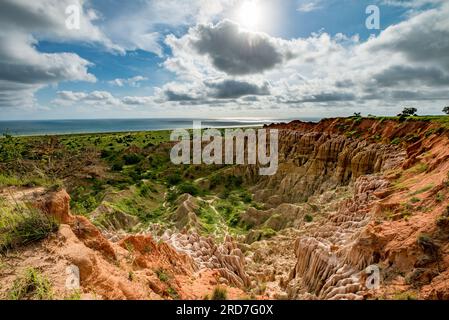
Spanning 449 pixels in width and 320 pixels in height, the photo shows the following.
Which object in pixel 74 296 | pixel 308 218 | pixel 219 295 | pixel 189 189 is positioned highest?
pixel 74 296

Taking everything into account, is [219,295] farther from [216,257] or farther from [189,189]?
[189,189]

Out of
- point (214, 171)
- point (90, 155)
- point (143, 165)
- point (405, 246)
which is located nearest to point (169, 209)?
point (214, 171)

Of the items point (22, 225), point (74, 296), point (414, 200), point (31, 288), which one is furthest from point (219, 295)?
point (414, 200)

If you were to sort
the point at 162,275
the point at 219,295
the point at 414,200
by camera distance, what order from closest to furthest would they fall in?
the point at 219,295
the point at 162,275
the point at 414,200

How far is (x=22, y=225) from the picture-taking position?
8984mm

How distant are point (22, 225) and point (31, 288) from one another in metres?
2.72

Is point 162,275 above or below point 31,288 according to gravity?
below

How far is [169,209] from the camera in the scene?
3728cm

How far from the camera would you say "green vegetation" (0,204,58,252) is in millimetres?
8688

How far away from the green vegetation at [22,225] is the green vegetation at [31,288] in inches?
69.8

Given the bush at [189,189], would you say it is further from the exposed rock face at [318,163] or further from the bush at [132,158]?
the bush at [132,158]

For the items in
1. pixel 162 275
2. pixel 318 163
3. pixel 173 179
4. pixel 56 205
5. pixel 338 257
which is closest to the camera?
pixel 56 205

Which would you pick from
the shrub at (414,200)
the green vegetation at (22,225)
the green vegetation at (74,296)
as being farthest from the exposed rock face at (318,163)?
the green vegetation at (22,225)
